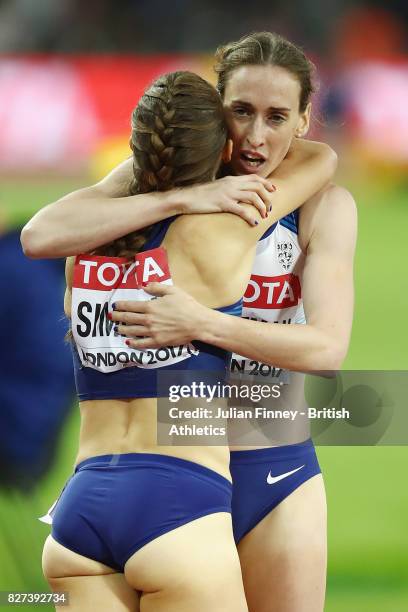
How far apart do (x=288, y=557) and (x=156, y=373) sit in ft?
2.78

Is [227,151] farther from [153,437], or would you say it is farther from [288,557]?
[288,557]

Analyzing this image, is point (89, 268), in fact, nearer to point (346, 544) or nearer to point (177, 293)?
point (177, 293)

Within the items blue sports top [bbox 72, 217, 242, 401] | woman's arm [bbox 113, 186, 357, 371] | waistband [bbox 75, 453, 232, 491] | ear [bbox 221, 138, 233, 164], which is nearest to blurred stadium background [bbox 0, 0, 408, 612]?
woman's arm [bbox 113, 186, 357, 371]

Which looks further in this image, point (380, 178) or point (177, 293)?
point (380, 178)

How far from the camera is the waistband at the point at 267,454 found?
316 centimetres

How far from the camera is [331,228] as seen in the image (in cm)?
295

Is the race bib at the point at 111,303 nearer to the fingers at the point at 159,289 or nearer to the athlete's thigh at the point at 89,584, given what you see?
the fingers at the point at 159,289

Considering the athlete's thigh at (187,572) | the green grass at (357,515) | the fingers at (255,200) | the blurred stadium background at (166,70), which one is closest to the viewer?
the athlete's thigh at (187,572)

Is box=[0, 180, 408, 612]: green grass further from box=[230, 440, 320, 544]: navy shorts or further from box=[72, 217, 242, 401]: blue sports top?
box=[72, 217, 242, 401]: blue sports top

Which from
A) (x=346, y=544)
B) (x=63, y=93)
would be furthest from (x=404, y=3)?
(x=346, y=544)

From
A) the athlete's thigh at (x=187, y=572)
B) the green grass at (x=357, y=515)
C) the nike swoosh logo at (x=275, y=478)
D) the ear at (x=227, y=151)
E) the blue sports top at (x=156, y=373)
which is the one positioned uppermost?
the ear at (x=227, y=151)

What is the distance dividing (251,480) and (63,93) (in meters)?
→ 13.0

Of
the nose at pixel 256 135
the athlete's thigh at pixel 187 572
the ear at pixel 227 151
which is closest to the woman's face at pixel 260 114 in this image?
the nose at pixel 256 135

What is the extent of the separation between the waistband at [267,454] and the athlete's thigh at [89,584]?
0.76 metres
